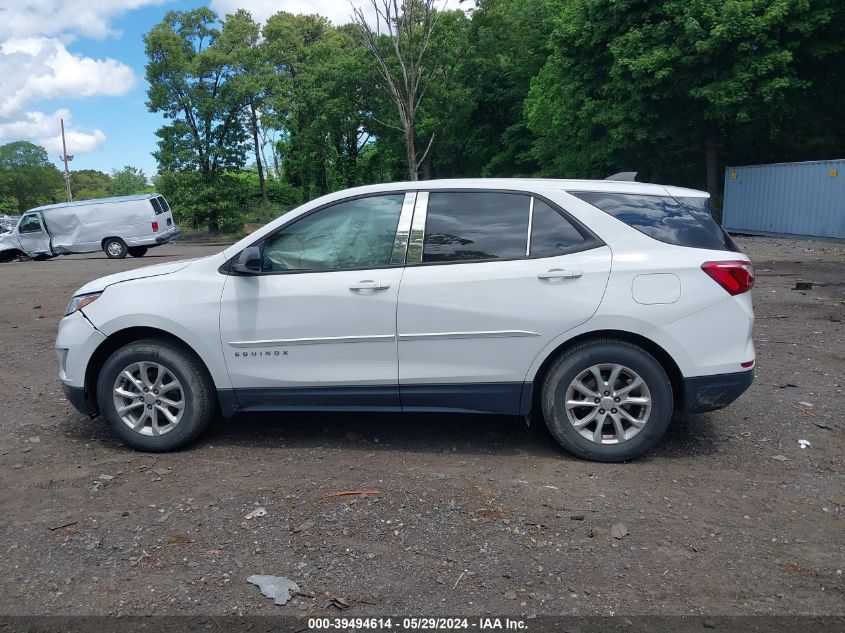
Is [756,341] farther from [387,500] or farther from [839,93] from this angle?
[839,93]

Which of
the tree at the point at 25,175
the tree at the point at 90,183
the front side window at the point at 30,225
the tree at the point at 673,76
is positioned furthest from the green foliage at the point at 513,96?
the tree at the point at 90,183

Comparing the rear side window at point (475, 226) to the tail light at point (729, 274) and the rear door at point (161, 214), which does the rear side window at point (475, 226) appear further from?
the rear door at point (161, 214)

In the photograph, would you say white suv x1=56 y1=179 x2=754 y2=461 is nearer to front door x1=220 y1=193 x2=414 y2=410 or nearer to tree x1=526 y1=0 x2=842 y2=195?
front door x1=220 y1=193 x2=414 y2=410

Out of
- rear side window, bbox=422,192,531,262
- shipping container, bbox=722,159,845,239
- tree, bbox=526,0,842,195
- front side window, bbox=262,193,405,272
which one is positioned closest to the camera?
rear side window, bbox=422,192,531,262

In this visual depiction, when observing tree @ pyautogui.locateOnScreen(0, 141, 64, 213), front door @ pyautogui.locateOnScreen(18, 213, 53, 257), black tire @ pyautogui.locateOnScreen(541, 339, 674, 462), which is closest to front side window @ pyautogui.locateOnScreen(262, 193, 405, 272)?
black tire @ pyautogui.locateOnScreen(541, 339, 674, 462)

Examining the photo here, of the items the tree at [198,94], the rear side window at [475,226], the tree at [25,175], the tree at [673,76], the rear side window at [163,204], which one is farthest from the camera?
the tree at [25,175]

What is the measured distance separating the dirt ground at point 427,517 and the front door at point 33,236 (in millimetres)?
22535

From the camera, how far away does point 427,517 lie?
3730 millimetres

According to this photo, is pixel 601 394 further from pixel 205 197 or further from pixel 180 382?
pixel 205 197

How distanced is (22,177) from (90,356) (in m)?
98.3

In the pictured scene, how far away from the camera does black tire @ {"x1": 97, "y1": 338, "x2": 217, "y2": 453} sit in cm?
466

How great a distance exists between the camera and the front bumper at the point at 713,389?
4.31m

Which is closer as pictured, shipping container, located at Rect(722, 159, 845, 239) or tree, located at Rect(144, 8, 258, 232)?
shipping container, located at Rect(722, 159, 845, 239)

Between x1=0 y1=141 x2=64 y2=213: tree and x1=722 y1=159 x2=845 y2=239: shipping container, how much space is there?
88866 millimetres
